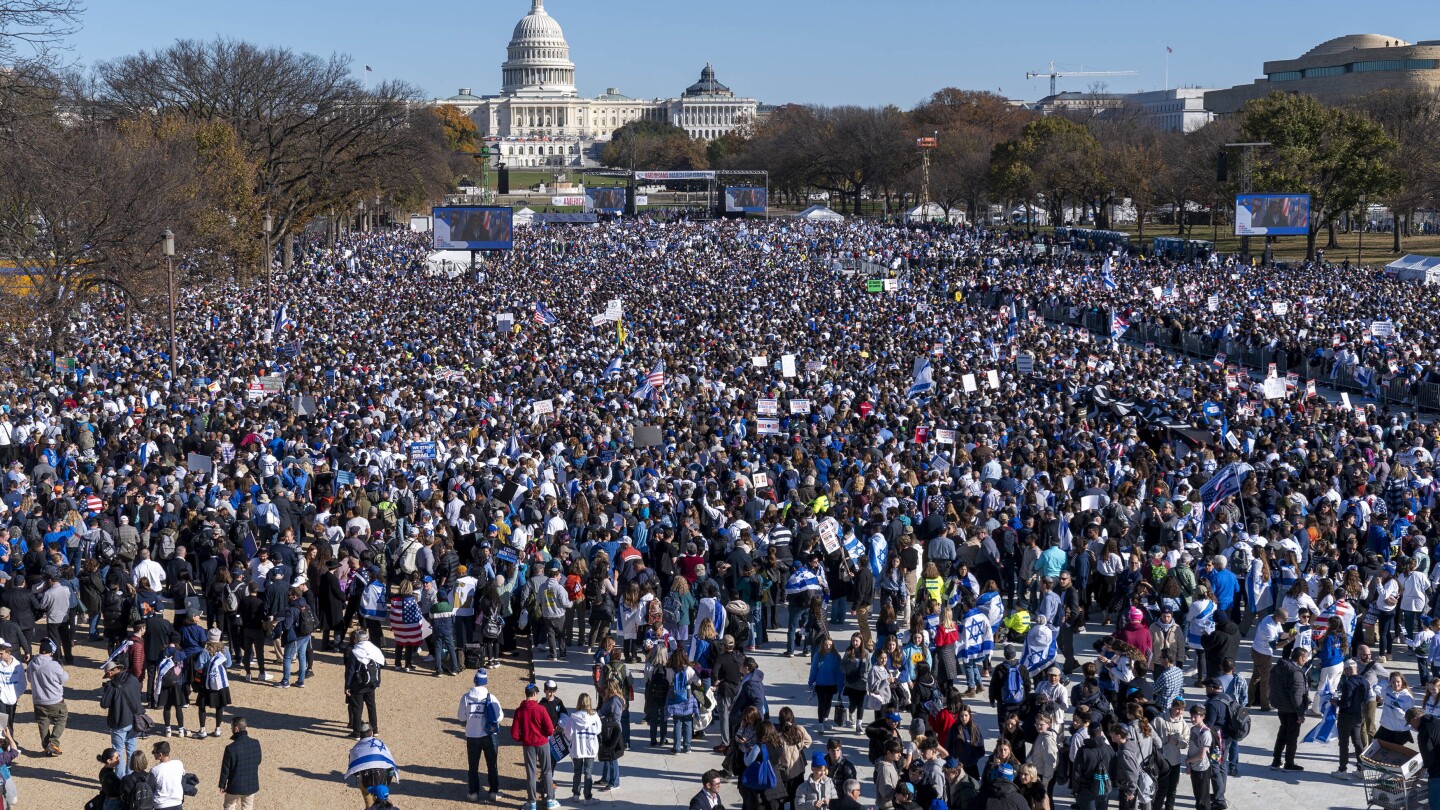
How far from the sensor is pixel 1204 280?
4450 centimetres

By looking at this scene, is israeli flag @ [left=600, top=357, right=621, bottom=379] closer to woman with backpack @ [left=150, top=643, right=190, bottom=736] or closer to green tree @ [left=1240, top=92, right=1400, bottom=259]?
woman with backpack @ [left=150, top=643, right=190, bottom=736]

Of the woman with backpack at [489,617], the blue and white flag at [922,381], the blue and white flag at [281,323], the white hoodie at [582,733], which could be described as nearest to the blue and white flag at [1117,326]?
the blue and white flag at [922,381]

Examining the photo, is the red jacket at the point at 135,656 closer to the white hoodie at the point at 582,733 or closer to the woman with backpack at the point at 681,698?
the white hoodie at the point at 582,733

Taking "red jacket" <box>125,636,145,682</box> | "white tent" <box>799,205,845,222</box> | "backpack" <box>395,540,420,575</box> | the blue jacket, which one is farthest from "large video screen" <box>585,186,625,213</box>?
the blue jacket

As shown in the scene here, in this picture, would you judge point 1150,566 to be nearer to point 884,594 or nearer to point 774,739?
point 884,594

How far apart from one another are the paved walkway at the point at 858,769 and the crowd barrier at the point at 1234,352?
53.4 feet

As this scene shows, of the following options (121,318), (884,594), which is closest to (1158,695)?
(884,594)

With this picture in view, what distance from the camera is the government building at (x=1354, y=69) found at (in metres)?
130

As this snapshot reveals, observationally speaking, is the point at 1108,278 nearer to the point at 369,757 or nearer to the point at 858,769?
the point at 858,769

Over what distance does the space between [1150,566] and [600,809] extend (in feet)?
20.4

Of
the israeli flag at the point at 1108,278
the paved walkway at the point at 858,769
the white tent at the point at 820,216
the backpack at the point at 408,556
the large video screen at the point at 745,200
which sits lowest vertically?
the paved walkway at the point at 858,769

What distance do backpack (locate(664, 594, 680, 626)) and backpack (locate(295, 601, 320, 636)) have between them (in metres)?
3.47

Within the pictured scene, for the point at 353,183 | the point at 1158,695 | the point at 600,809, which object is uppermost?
the point at 353,183

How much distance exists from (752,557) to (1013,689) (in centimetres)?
412
